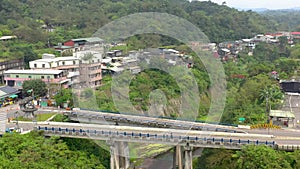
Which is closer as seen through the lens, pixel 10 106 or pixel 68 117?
pixel 68 117

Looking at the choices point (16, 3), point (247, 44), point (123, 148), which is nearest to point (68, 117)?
point (123, 148)

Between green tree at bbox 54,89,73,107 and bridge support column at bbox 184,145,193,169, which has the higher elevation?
green tree at bbox 54,89,73,107

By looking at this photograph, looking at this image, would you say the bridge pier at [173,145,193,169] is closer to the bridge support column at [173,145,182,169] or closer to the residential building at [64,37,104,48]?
the bridge support column at [173,145,182,169]

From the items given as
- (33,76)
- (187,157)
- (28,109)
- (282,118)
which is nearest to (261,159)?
(187,157)

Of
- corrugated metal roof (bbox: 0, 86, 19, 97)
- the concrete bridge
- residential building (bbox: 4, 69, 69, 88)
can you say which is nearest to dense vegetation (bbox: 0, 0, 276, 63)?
residential building (bbox: 4, 69, 69, 88)

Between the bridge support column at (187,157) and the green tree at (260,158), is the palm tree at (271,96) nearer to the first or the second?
the green tree at (260,158)

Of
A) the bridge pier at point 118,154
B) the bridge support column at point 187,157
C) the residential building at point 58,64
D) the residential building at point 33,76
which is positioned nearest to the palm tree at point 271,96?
the bridge support column at point 187,157

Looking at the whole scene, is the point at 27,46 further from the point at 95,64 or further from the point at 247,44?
the point at 247,44
